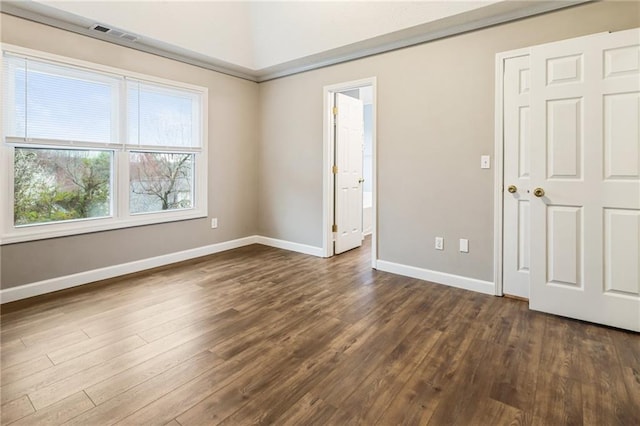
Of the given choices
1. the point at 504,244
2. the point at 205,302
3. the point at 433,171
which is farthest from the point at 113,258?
the point at 504,244

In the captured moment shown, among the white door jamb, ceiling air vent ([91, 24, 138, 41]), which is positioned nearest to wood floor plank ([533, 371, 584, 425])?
the white door jamb

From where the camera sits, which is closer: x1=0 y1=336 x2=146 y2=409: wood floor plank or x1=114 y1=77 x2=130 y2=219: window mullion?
x1=0 y1=336 x2=146 y2=409: wood floor plank

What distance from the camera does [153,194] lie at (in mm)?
4027

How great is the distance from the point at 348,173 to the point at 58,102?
3.33 metres

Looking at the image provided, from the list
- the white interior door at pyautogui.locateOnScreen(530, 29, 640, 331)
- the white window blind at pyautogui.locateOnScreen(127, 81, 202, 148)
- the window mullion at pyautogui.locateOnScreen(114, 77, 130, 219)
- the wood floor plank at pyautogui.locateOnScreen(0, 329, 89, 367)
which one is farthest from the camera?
the white window blind at pyautogui.locateOnScreen(127, 81, 202, 148)

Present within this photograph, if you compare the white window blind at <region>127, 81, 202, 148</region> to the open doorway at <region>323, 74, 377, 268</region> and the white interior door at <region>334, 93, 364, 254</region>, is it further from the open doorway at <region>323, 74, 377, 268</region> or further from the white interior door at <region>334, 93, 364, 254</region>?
the white interior door at <region>334, 93, 364, 254</region>

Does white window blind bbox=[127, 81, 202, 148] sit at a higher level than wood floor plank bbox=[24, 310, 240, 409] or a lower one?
higher

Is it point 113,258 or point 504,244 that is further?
point 113,258

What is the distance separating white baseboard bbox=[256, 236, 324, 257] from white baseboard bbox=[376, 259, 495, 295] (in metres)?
0.98

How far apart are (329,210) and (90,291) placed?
2769 millimetres

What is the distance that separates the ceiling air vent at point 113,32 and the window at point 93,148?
0.34 metres

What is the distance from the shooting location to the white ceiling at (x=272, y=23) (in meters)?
2.93

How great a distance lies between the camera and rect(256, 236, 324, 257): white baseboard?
4592 mm

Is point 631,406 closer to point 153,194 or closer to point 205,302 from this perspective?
point 205,302
